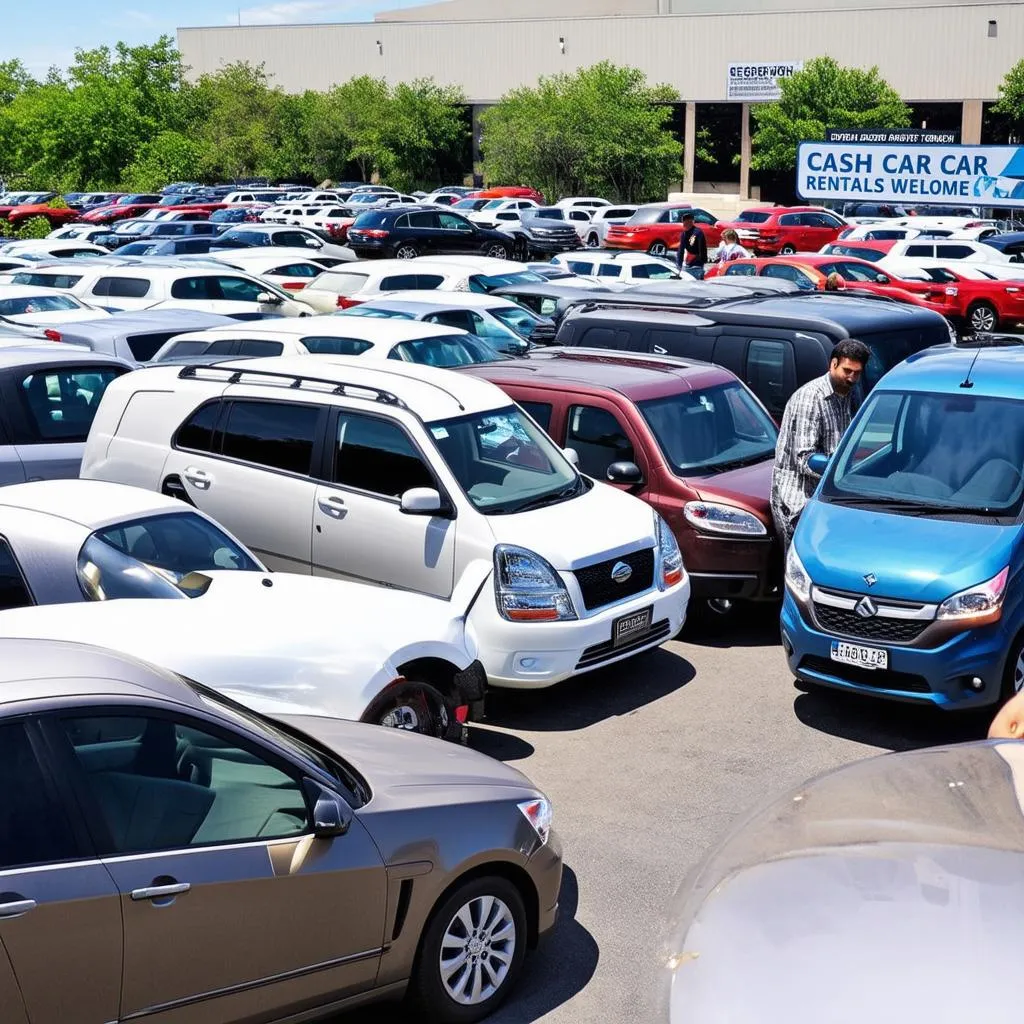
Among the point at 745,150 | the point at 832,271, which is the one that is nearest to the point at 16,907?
→ the point at 832,271

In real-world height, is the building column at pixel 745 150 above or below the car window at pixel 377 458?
above

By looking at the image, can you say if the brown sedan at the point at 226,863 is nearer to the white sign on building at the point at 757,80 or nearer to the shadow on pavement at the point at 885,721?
the shadow on pavement at the point at 885,721

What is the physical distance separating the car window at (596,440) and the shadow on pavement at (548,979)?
472 cm

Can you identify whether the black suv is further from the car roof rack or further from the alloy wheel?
the alloy wheel

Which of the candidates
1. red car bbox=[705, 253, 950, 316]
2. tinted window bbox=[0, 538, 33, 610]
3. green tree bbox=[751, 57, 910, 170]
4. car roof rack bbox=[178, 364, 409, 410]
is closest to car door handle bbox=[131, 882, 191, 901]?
tinted window bbox=[0, 538, 33, 610]

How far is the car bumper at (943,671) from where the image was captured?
778 cm

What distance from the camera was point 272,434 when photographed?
31.5 ft

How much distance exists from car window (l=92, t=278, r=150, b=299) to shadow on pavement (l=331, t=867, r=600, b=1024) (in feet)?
56.2

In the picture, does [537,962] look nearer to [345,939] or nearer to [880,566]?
[345,939]

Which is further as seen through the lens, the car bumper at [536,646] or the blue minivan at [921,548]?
the car bumper at [536,646]

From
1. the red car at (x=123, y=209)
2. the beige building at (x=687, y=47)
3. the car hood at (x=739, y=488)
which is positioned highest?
the beige building at (x=687, y=47)

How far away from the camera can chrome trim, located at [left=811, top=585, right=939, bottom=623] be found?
25.8ft

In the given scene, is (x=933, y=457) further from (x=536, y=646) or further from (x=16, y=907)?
(x=16, y=907)

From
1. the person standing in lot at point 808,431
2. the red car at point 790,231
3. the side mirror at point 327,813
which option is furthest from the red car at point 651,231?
the side mirror at point 327,813
